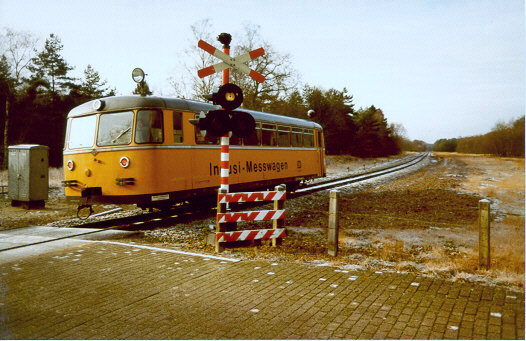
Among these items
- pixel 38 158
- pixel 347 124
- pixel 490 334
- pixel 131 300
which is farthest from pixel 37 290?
pixel 347 124

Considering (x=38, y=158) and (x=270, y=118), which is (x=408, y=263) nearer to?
(x=270, y=118)

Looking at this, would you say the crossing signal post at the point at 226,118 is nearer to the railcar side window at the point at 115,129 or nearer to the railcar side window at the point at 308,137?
the railcar side window at the point at 115,129

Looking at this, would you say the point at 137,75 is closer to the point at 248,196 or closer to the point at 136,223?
the point at 136,223

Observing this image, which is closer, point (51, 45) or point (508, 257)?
point (508, 257)

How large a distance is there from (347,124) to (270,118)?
133 ft

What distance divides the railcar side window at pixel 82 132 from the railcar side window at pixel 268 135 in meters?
5.83

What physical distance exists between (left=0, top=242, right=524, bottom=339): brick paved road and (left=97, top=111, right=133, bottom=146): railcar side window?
4557mm

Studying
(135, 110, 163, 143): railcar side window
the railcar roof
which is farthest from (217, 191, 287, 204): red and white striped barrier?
(135, 110, 163, 143): railcar side window

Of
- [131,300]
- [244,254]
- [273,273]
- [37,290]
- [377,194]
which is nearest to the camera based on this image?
[131,300]

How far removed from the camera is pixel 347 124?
54.0 metres

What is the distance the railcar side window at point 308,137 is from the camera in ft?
59.3

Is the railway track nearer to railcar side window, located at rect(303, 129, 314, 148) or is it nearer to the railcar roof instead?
the railcar roof

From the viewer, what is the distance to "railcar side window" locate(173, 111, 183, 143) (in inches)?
413

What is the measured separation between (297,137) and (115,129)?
8.69 metres
